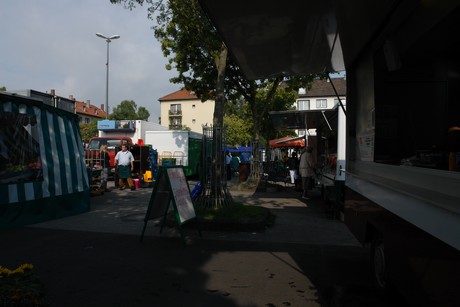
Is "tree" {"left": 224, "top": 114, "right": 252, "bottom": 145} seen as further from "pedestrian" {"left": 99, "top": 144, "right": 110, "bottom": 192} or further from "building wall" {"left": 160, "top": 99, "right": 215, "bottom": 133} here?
"building wall" {"left": 160, "top": 99, "right": 215, "bottom": 133}

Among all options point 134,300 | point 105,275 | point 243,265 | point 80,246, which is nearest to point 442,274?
point 134,300

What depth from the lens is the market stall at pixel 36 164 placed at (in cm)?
774

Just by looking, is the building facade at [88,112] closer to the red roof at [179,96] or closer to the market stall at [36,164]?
the red roof at [179,96]

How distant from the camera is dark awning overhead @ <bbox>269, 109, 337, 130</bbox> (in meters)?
11.9

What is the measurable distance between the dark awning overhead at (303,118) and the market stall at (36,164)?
6.70 m

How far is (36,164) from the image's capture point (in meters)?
8.48

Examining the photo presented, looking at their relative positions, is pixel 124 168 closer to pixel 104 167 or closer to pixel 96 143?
pixel 104 167

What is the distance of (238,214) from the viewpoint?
324 inches

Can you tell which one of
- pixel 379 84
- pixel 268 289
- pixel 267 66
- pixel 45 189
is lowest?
pixel 268 289

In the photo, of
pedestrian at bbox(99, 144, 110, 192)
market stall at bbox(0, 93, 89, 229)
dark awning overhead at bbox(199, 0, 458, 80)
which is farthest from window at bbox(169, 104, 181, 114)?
dark awning overhead at bbox(199, 0, 458, 80)

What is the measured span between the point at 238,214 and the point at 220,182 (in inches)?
33.7

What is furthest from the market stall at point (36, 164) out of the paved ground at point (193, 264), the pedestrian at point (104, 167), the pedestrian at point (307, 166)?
the pedestrian at point (307, 166)

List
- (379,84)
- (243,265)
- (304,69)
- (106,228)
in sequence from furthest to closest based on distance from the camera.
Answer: (106,228) < (304,69) < (243,265) < (379,84)

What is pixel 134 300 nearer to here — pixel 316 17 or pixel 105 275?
pixel 105 275
